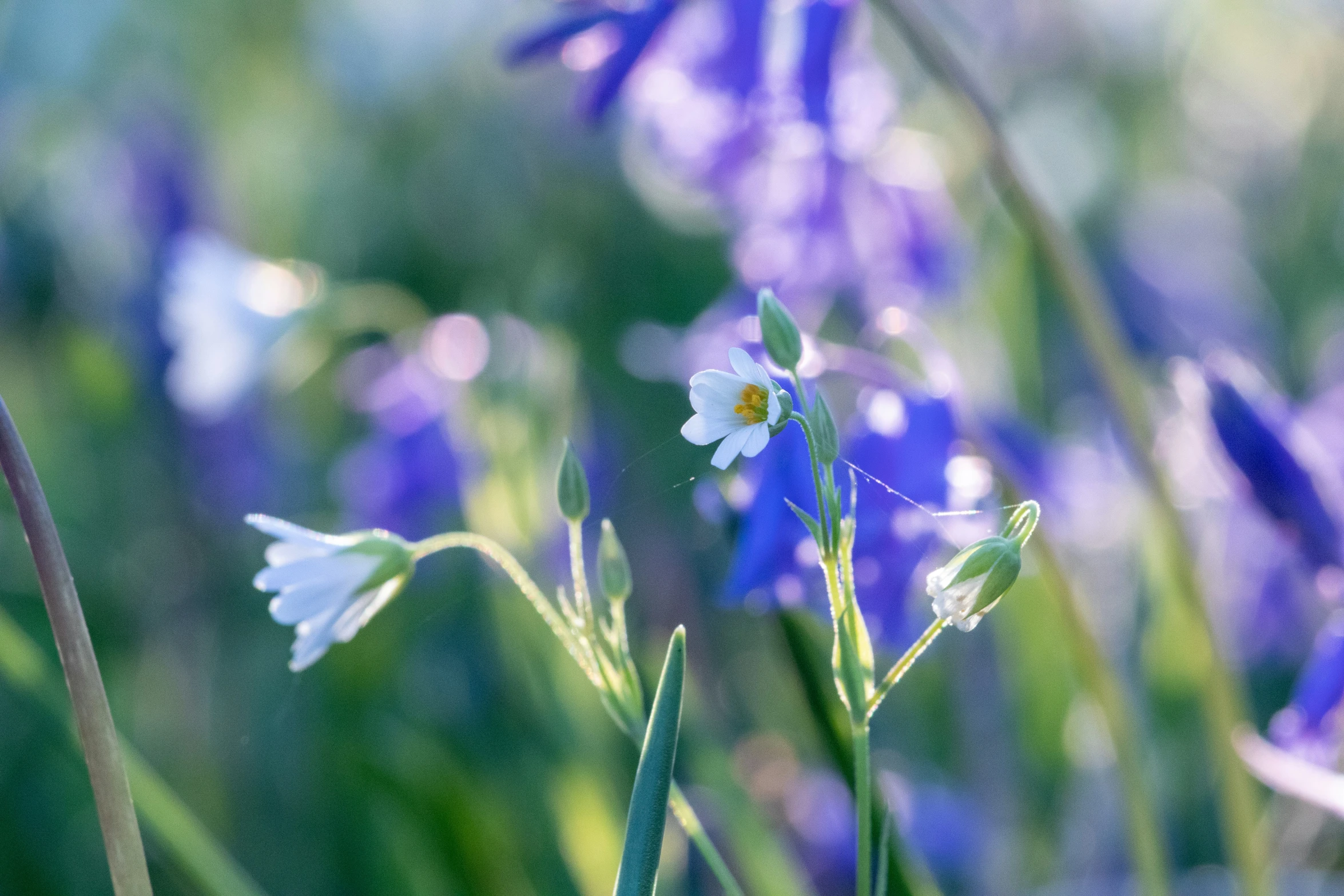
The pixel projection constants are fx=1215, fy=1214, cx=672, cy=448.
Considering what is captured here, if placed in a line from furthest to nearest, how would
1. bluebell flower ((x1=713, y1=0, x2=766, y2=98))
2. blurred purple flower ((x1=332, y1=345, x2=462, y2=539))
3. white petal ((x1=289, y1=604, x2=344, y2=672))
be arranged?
blurred purple flower ((x1=332, y1=345, x2=462, y2=539)) < bluebell flower ((x1=713, y1=0, x2=766, y2=98)) < white petal ((x1=289, y1=604, x2=344, y2=672))

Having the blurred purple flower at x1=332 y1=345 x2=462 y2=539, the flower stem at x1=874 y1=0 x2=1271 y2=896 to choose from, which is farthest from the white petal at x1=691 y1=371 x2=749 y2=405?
the blurred purple flower at x1=332 y1=345 x2=462 y2=539

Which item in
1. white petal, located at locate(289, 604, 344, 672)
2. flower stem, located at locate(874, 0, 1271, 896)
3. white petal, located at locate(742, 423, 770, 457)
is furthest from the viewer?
flower stem, located at locate(874, 0, 1271, 896)

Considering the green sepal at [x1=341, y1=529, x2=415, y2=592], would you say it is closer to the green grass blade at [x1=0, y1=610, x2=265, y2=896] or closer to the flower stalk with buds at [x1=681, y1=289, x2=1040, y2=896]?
the flower stalk with buds at [x1=681, y1=289, x2=1040, y2=896]

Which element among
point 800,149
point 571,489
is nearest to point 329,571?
point 571,489

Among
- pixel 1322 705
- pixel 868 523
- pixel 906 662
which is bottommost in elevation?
pixel 1322 705

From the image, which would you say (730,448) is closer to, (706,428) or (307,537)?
(706,428)

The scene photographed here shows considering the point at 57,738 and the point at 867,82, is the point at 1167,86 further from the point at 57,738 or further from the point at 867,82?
the point at 57,738
